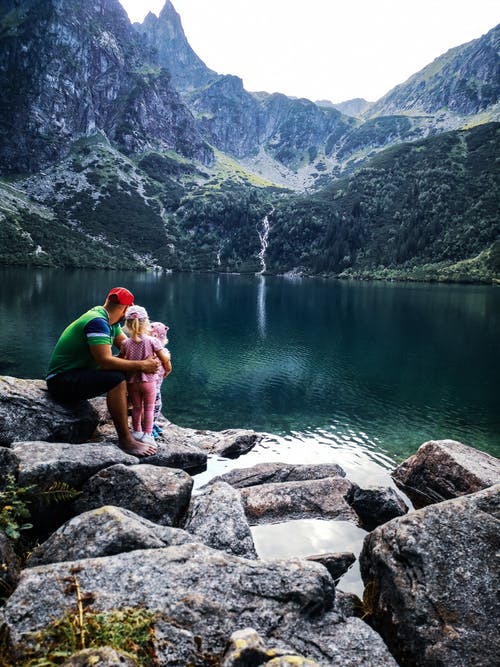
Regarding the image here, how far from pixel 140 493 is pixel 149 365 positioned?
2998 millimetres

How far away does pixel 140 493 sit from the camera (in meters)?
7.51

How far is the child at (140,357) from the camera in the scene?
1025cm

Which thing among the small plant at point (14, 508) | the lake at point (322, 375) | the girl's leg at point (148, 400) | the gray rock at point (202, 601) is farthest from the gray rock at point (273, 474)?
the gray rock at point (202, 601)

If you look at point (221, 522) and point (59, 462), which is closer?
point (59, 462)

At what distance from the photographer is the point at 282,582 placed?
5289 mm

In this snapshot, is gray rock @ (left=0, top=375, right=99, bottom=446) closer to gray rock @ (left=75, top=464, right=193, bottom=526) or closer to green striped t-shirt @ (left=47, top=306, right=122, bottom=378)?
green striped t-shirt @ (left=47, top=306, right=122, bottom=378)

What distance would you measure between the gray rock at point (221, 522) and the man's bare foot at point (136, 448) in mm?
2108

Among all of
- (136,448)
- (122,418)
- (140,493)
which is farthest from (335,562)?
(122,418)

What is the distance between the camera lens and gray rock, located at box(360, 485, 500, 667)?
547 cm

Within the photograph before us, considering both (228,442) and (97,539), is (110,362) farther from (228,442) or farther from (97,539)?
(228,442)

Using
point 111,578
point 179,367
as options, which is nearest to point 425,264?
point 179,367

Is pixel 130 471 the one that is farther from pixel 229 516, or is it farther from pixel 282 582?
pixel 282 582

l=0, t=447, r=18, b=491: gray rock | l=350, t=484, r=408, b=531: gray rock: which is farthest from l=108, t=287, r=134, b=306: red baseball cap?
l=350, t=484, r=408, b=531: gray rock

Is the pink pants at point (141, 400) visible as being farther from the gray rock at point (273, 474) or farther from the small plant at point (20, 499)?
the gray rock at point (273, 474)
